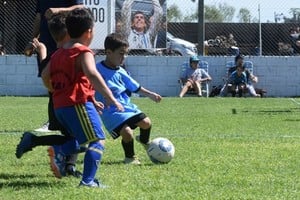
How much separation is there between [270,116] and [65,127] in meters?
7.42

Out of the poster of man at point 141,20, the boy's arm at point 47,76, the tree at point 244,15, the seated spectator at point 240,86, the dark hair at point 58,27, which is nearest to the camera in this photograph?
the boy's arm at point 47,76

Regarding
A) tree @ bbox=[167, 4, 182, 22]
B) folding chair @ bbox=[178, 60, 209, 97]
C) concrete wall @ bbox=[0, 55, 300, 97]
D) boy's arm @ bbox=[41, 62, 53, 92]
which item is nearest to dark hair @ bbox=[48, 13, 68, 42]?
boy's arm @ bbox=[41, 62, 53, 92]

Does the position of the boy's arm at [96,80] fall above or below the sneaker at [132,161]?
above

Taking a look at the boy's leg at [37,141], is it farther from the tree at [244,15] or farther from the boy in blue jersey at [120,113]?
the tree at [244,15]

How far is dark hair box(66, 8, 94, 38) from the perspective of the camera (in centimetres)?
541

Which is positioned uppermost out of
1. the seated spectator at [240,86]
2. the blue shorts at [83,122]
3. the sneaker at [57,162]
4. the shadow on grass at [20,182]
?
the blue shorts at [83,122]

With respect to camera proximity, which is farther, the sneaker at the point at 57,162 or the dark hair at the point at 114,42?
the dark hair at the point at 114,42

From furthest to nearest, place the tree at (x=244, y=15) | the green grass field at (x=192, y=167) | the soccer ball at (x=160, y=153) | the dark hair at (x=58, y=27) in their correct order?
the tree at (x=244, y=15) < the soccer ball at (x=160, y=153) < the dark hair at (x=58, y=27) < the green grass field at (x=192, y=167)

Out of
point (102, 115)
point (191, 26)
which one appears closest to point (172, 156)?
point (102, 115)

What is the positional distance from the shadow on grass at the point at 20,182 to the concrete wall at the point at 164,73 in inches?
572

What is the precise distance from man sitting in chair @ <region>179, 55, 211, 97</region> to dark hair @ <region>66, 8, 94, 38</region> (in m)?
14.7

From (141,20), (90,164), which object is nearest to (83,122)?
(90,164)

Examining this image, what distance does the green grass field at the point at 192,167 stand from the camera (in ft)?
17.1

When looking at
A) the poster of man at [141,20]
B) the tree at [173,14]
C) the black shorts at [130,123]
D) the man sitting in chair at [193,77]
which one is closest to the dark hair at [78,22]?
the black shorts at [130,123]
